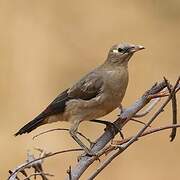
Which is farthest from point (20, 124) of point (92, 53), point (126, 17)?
point (126, 17)

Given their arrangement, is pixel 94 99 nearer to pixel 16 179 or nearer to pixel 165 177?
pixel 16 179

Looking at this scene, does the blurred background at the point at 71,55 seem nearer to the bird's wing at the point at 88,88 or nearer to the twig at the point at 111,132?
the bird's wing at the point at 88,88

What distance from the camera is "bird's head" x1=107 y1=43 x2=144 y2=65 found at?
94.3 inches

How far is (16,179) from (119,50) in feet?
3.92

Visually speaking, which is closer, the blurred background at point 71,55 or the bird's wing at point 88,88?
the bird's wing at point 88,88

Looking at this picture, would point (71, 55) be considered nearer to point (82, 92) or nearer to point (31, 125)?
point (82, 92)

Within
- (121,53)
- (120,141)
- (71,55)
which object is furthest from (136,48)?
(71,55)

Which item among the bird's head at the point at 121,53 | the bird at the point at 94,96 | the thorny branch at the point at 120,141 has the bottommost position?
the thorny branch at the point at 120,141

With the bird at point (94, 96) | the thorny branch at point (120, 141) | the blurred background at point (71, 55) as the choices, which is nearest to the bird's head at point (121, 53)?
the bird at point (94, 96)

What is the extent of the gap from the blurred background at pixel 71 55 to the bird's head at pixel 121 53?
3185 millimetres

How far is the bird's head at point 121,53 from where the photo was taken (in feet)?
7.86

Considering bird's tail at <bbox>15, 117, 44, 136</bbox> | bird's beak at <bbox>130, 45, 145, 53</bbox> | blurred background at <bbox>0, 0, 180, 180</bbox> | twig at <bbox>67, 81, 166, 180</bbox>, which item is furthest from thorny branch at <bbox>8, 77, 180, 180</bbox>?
blurred background at <bbox>0, 0, 180, 180</bbox>

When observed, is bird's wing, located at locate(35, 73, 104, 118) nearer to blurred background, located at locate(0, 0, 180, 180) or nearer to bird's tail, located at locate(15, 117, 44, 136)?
bird's tail, located at locate(15, 117, 44, 136)

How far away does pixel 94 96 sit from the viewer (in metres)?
2.53
